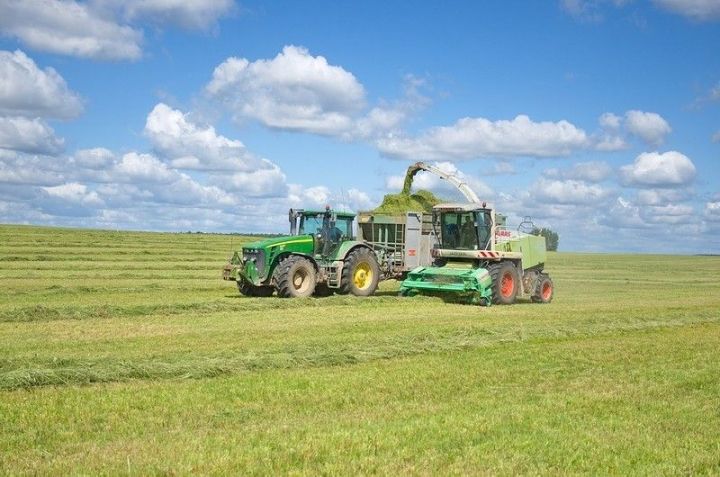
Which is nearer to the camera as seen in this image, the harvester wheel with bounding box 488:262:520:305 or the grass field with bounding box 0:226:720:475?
the grass field with bounding box 0:226:720:475

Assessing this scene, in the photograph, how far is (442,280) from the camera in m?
19.7

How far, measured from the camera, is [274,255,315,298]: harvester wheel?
62.4 feet

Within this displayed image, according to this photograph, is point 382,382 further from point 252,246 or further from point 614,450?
point 252,246

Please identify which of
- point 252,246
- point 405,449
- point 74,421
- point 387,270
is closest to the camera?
point 405,449

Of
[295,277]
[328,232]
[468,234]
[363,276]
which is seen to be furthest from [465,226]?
[295,277]

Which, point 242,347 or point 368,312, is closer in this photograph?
point 242,347

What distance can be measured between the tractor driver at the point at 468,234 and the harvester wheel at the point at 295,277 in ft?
12.8

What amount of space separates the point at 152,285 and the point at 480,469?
59.2 ft

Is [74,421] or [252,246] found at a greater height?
[252,246]

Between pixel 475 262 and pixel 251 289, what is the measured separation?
5.65 metres

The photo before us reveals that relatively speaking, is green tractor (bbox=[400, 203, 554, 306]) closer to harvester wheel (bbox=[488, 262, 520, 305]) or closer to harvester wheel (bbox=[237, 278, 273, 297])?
harvester wheel (bbox=[488, 262, 520, 305])

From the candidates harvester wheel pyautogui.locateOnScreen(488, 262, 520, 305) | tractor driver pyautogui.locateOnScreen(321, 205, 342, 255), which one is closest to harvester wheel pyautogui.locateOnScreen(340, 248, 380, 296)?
tractor driver pyautogui.locateOnScreen(321, 205, 342, 255)

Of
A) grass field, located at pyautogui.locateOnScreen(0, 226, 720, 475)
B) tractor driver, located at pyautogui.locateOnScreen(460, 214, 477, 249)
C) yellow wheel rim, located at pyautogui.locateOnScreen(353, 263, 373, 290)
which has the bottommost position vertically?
grass field, located at pyautogui.locateOnScreen(0, 226, 720, 475)

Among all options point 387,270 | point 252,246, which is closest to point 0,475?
point 252,246
